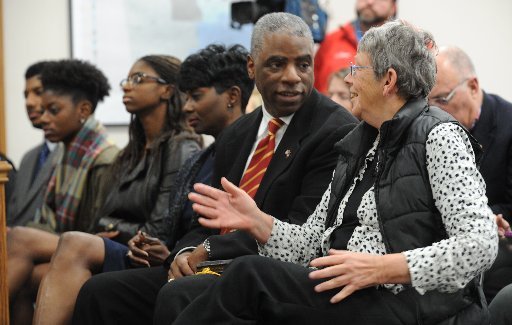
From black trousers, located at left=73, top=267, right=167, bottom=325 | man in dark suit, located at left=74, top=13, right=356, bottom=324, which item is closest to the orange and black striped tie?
man in dark suit, located at left=74, top=13, right=356, bottom=324

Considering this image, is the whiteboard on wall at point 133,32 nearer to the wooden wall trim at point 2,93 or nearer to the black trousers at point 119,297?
the wooden wall trim at point 2,93

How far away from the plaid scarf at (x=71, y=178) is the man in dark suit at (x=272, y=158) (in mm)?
989

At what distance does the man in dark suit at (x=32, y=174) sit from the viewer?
4.43m

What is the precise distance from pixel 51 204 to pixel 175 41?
208cm

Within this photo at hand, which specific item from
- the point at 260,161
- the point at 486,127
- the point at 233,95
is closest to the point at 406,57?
the point at 260,161

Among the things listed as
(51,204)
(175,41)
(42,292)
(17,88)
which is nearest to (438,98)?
(42,292)

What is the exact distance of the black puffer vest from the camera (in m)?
2.09

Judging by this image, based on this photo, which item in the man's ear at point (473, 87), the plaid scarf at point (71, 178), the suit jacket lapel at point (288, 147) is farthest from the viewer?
the plaid scarf at point (71, 178)

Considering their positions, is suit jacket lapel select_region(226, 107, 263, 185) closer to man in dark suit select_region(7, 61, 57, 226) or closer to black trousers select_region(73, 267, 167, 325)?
black trousers select_region(73, 267, 167, 325)

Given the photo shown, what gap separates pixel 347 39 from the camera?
4.93 meters

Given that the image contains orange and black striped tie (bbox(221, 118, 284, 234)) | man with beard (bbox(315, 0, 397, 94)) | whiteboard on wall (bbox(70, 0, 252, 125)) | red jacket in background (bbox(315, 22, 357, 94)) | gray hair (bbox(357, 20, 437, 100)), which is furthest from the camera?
whiteboard on wall (bbox(70, 0, 252, 125))

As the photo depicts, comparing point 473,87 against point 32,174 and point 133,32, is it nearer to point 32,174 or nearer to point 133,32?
point 32,174

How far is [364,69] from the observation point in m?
2.31

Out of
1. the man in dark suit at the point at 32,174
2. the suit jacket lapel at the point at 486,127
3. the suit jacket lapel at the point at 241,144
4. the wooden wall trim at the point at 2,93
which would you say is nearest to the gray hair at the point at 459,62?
the suit jacket lapel at the point at 486,127
